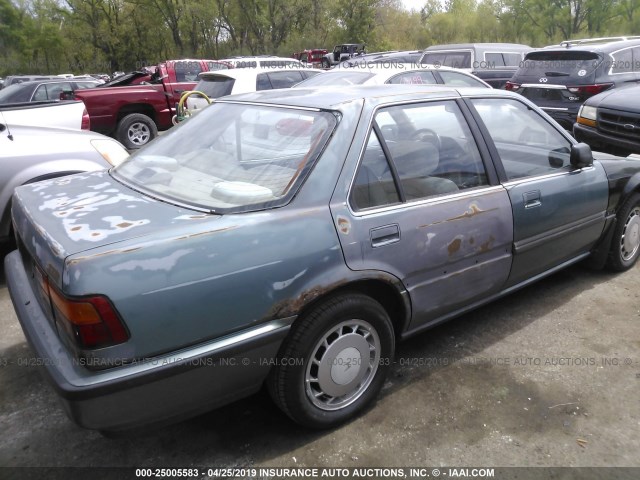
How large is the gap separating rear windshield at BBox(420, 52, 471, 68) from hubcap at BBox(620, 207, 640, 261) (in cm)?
944

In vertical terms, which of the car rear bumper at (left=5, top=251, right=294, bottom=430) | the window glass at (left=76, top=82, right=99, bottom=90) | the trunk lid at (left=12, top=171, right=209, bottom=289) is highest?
the window glass at (left=76, top=82, right=99, bottom=90)

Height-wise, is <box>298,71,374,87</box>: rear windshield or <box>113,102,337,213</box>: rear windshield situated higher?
<box>298,71,374,87</box>: rear windshield

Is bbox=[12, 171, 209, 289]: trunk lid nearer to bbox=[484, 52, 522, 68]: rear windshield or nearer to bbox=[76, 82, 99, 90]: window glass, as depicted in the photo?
bbox=[484, 52, 522, 68]: rear windshield

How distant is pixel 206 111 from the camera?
320cm

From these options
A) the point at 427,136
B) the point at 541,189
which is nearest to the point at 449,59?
the point at 541,189

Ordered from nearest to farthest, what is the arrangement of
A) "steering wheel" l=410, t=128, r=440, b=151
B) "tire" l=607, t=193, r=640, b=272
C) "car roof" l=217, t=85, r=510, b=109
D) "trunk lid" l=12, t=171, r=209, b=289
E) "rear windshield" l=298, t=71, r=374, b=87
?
"trunk lid" l=12, t=171, r=209, b=289
"car roof" l=217, t=85, r=510, b=109
"steering wheel" l=410, t=128, r=440, b=151
"tire" l=607, t=193, r=640, b=272
"rear windshield" l=298, t=71, r=374, b=87

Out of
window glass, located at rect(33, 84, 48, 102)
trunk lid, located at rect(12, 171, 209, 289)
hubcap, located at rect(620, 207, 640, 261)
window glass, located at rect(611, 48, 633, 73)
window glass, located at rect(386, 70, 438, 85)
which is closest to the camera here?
trunk lid, located at rect(12, 171, 209, 289)

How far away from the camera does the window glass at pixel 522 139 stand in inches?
126

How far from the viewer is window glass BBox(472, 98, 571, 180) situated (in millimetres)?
3203

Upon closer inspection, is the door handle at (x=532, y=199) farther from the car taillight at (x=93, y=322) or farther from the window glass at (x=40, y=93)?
the window glass at (x=40, y=93)

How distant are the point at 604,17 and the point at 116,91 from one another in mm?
40239

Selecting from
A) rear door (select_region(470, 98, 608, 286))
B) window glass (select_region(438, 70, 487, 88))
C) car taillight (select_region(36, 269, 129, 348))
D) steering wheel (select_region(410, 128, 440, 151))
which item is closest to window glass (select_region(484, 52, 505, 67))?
window glass (select_region(438, 70, 487, 88))

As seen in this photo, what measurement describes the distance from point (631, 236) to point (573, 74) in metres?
4.80

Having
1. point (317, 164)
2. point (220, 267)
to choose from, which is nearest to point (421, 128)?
point (317, 164)
